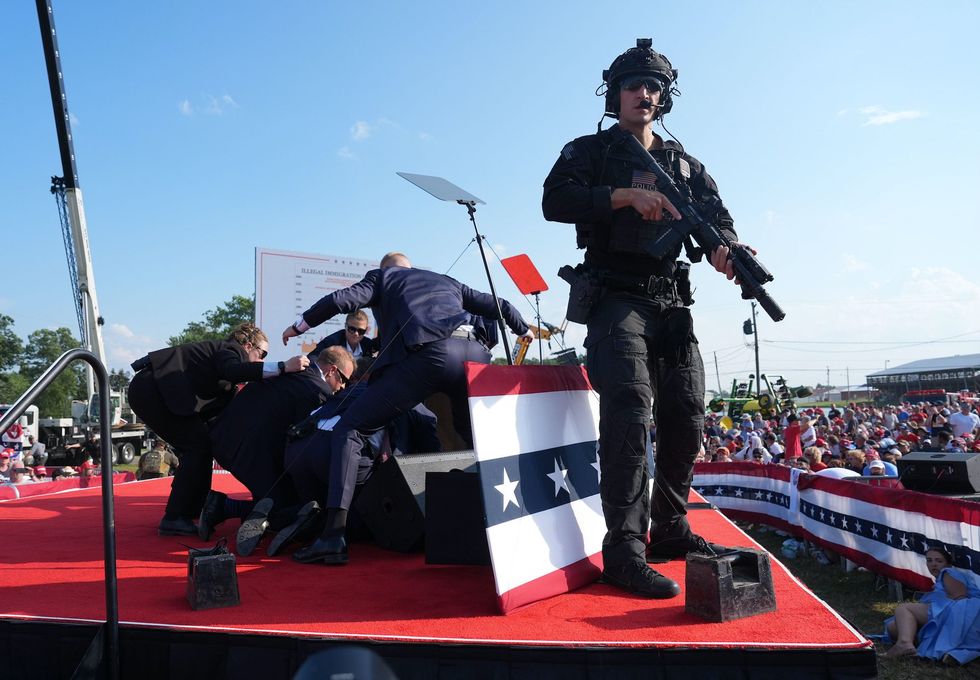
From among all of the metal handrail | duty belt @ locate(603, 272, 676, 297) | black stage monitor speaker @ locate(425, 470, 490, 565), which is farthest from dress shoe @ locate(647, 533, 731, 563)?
the metal handrail

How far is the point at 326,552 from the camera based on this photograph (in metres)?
3.61

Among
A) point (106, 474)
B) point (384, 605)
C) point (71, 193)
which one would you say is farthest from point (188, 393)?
point (71, 193)

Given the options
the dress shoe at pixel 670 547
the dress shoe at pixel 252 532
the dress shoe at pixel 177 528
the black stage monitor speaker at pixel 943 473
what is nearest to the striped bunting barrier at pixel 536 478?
the dress shoe at pixel 670 547

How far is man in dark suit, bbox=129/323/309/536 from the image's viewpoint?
15.7 feet

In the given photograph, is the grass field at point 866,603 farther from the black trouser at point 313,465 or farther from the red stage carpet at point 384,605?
the black trouser at point 313,465

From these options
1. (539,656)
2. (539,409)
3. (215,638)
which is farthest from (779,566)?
(215,638)

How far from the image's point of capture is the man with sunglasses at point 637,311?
2963 mm

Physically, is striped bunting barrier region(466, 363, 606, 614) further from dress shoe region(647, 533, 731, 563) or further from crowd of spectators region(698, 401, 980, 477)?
crowd of spectators region(698, 401, 980, 477)

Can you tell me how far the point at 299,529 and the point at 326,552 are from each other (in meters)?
0.34

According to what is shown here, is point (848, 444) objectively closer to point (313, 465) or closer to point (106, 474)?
point (313, 465)

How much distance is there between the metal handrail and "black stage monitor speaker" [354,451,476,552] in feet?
4.98

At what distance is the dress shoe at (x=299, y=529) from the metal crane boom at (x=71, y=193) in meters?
11.8

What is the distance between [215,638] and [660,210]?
2.35m

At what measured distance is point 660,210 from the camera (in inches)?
122
